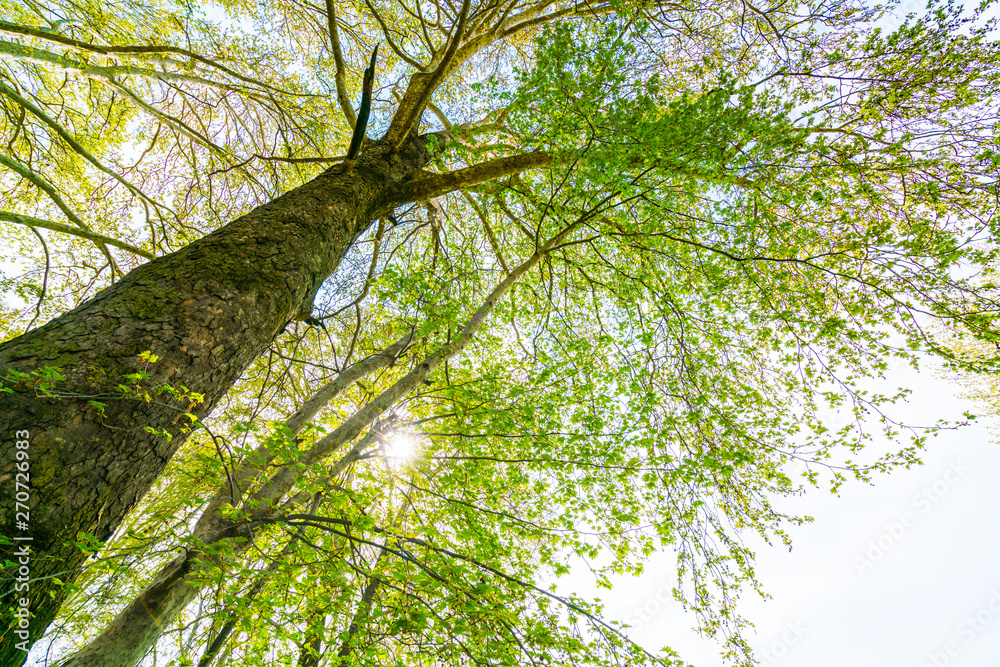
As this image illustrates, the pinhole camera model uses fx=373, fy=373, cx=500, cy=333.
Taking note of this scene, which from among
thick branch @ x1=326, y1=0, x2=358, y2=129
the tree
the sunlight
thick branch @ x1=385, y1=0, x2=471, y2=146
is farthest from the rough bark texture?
thick branch @ x1=326, y1=0, x2=358, y2=129

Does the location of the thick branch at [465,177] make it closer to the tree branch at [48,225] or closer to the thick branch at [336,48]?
the thick branch at [336,48]

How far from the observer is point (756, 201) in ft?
14.1

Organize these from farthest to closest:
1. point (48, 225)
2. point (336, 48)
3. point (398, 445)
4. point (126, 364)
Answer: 1. point (336, 48)
2. point (398, 445)
3. point (48, 225)
4. point (126, 364)

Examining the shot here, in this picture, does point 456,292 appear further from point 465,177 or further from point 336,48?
point 336,48

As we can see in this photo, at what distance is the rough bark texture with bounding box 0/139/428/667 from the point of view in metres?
1.38

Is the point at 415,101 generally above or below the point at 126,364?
above

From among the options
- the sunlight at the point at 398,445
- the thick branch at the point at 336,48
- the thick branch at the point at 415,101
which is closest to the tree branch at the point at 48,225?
the thick branch at the point at 336,48

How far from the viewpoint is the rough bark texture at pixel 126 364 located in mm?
1381

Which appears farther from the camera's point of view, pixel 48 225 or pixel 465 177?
pixel 465 177

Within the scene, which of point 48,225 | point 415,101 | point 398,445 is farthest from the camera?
point 415,101

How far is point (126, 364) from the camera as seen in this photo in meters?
1.68

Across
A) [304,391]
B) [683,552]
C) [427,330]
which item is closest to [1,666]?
[427,330]

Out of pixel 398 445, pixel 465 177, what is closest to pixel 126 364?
pixel 398 445

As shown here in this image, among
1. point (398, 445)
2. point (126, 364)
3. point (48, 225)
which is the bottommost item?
point (126, 364)
